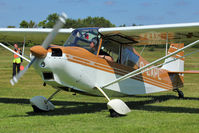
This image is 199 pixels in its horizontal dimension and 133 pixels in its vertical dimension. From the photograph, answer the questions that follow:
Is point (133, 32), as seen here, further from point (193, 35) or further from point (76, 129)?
point (76, 129)

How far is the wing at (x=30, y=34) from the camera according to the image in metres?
9.51

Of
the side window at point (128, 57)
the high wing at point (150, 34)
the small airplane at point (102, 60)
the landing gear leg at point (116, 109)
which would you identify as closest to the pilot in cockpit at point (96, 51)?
the small airplane at point (102, 60)

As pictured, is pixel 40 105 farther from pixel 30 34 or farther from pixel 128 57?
pixel 30 34

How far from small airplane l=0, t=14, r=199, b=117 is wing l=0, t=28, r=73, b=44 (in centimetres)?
4

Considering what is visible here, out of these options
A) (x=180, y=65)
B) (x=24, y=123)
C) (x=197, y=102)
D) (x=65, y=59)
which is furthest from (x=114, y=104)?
(x=180, y=65)

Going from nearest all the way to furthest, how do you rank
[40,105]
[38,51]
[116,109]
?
[38,51]
[116,109]
[40,105]

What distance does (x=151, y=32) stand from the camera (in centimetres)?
802

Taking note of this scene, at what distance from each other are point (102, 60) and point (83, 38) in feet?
2.44

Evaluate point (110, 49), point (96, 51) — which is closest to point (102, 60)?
point (96, 51)

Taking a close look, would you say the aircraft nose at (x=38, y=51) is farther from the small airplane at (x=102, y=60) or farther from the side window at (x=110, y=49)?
the side window at (x=110, y=49)

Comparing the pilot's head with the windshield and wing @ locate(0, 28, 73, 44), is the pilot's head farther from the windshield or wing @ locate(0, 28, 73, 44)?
wing @ locate(0, 28, 73, 44)

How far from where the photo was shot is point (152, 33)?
26.7 feet

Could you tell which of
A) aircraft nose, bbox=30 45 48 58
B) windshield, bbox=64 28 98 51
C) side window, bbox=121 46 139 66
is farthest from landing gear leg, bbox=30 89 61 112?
side window, bbox=121 46 139 66

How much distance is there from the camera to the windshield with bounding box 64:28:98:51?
7.38 metres
